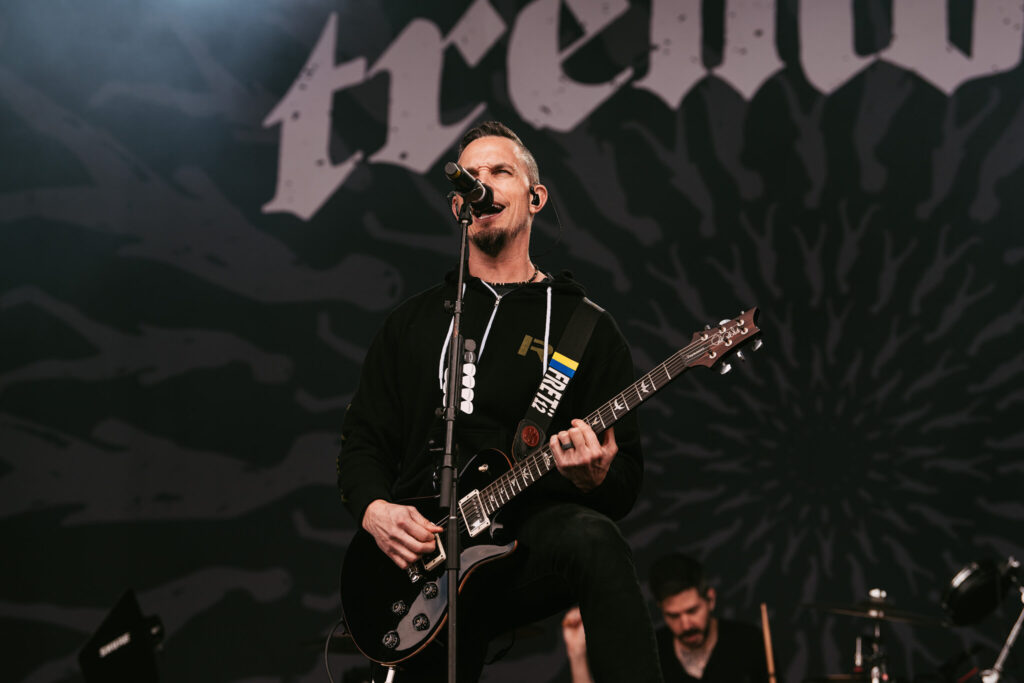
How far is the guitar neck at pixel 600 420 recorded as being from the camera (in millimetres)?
2232

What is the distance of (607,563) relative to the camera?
192cm

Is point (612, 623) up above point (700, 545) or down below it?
below

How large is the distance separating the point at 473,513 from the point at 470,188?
78cm

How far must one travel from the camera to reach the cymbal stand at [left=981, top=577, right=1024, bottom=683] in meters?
4.15

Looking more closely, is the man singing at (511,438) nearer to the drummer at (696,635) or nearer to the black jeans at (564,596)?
the black jeans at (564,596)

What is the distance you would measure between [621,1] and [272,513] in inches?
135

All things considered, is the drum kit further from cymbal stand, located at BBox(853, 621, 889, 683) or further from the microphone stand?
the microphone stand

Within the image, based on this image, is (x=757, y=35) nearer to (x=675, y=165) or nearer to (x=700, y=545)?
(x=675, y=165)

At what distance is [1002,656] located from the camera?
4.30 metres

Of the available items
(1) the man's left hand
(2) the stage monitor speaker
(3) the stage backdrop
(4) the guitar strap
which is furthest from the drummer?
(1) the man's left hand

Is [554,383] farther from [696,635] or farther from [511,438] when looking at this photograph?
[696,635]

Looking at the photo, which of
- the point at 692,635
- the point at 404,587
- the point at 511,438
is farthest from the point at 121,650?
the point at 692,635

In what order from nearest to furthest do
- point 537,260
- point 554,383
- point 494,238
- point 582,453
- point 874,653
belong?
point 582,453 < point 554,383 < point 494,238 < point 874,653 < point 537,260

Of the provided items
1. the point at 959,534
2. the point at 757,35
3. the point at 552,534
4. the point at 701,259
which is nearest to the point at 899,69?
the point at 757,35
